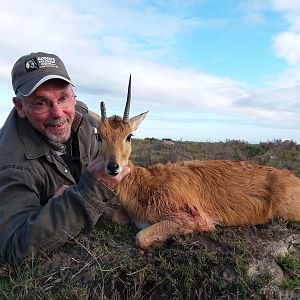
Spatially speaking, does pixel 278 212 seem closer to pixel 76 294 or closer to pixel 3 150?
pixel 76 294

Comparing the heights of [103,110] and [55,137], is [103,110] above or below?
above

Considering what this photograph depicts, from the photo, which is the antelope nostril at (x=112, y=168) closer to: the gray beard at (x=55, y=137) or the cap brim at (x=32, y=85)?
the gray beard at (x=55, y=137)

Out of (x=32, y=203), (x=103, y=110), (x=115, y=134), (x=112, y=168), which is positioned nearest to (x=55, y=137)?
(x=103, y=110)

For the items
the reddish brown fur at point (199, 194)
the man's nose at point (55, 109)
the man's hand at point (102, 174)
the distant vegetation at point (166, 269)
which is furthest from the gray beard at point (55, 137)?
the distant vegetation at point (166, 269)

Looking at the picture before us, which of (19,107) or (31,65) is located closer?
(31,65)

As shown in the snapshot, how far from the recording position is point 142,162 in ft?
45.5

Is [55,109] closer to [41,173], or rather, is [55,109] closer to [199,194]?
[41,173]

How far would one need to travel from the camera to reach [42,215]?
18.7ft

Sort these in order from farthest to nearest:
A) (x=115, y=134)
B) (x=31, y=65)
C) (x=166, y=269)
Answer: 1. (x=31, y=65)
2. (x=115, y=134)
3. (x=166, y=269)

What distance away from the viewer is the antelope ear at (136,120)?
21.4 feet

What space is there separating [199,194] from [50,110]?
2689 mm

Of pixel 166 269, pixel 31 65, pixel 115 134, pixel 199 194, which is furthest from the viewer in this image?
pixel 199 194

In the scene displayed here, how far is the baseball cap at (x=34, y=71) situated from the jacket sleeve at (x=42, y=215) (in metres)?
1.28

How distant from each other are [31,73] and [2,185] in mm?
1695
